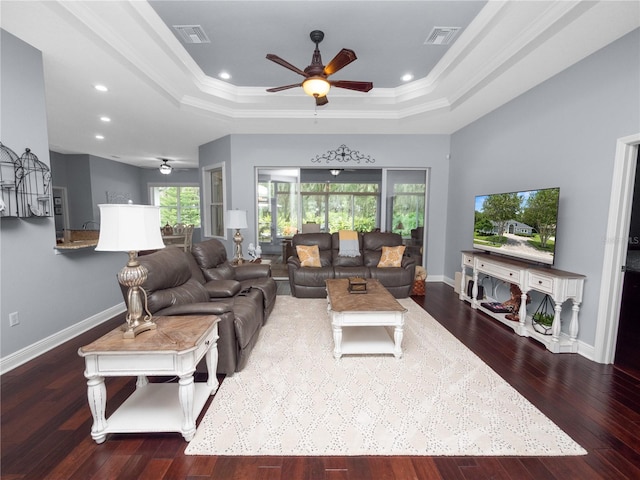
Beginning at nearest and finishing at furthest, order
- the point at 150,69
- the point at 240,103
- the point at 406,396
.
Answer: the point at 406,396 → the point at 150,69 → the point at 240,103

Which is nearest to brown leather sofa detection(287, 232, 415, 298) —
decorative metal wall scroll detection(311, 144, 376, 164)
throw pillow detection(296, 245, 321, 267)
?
throw pillow detection(296, 245, 321, 267)

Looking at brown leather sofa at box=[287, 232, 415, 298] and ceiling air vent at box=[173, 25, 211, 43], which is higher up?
ceiling air vent at box=[173, 25, 211, 43]

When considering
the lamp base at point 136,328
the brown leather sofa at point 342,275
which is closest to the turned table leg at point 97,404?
the lamp base at point 136,328

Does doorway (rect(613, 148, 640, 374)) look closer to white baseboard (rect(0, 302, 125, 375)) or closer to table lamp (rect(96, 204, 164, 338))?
table lamp (rect(96, 204, 164, 338))

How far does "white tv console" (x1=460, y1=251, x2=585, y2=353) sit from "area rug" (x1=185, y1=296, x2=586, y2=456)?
2.98ft

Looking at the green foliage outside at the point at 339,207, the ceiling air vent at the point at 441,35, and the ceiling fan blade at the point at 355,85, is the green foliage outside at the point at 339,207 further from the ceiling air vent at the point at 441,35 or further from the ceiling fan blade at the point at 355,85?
the ceiling fan blade at the point at 355,85

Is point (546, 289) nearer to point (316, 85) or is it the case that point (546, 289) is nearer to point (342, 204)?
point (316, 85)

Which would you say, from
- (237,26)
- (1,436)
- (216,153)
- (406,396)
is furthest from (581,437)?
(216,153)

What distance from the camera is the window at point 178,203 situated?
985 cm

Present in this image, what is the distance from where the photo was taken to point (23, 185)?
2.48 m

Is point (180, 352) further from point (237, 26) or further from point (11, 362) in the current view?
point (237, 26)

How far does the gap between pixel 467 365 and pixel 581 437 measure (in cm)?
84

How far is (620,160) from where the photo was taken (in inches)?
95.8

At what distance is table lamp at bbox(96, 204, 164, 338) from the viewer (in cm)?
162
